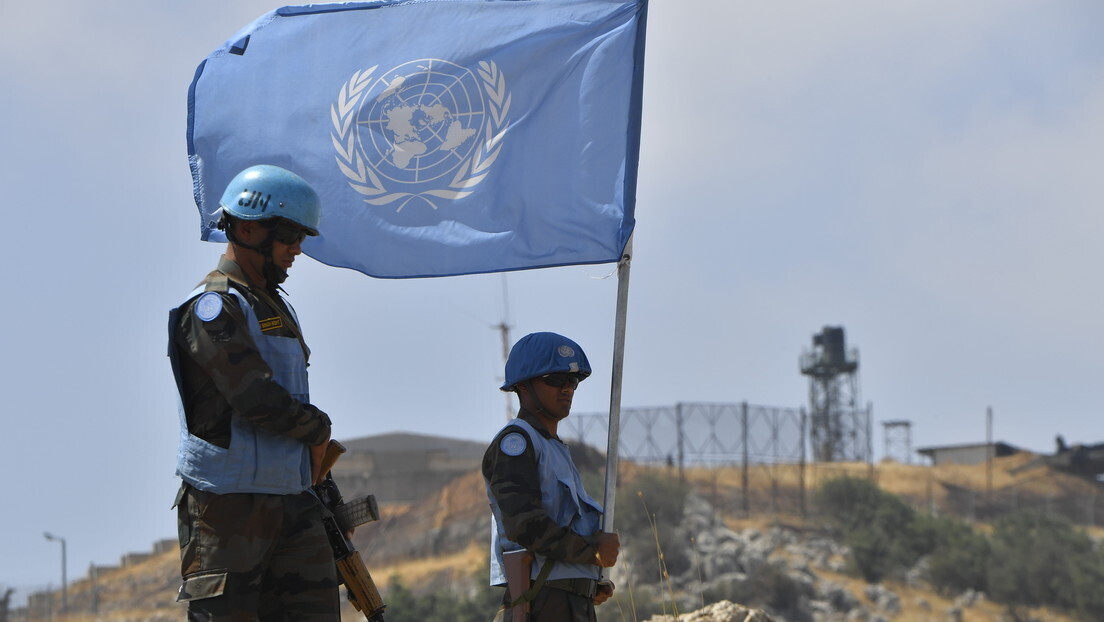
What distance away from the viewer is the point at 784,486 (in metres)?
55.7

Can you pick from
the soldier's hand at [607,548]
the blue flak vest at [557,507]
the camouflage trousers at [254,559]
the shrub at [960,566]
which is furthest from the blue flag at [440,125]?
the shrub at [960,566]

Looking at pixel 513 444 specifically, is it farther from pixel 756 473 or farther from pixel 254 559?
pixel 756 473

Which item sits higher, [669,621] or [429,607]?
[669,621]

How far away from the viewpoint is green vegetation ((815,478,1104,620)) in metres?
44.5

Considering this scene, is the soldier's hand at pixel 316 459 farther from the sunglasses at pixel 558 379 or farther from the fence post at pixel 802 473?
the fence post at pixel 802 473

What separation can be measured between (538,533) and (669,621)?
8.81 feet

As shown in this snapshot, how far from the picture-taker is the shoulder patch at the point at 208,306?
13.1ft

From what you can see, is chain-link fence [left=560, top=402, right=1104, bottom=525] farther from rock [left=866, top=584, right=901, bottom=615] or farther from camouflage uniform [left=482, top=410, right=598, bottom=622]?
camouflage uniform [left=482, top=410, right=598, bottom=622]

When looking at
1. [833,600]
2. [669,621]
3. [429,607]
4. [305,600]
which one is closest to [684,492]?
[833,600]

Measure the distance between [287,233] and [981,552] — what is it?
4507 cm

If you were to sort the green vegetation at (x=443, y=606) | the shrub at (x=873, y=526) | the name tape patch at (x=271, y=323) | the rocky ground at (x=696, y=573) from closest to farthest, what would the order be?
the name tape patch at (x=271, y=323)
the green vegetation at (x=443, y=606)
the rocky ground at (x=696, y=573)
the shrub at (x=873, y=526)

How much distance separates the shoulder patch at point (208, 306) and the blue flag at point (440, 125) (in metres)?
1.55

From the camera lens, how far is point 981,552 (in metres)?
46.3

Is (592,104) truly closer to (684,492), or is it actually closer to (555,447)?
(555,447)
